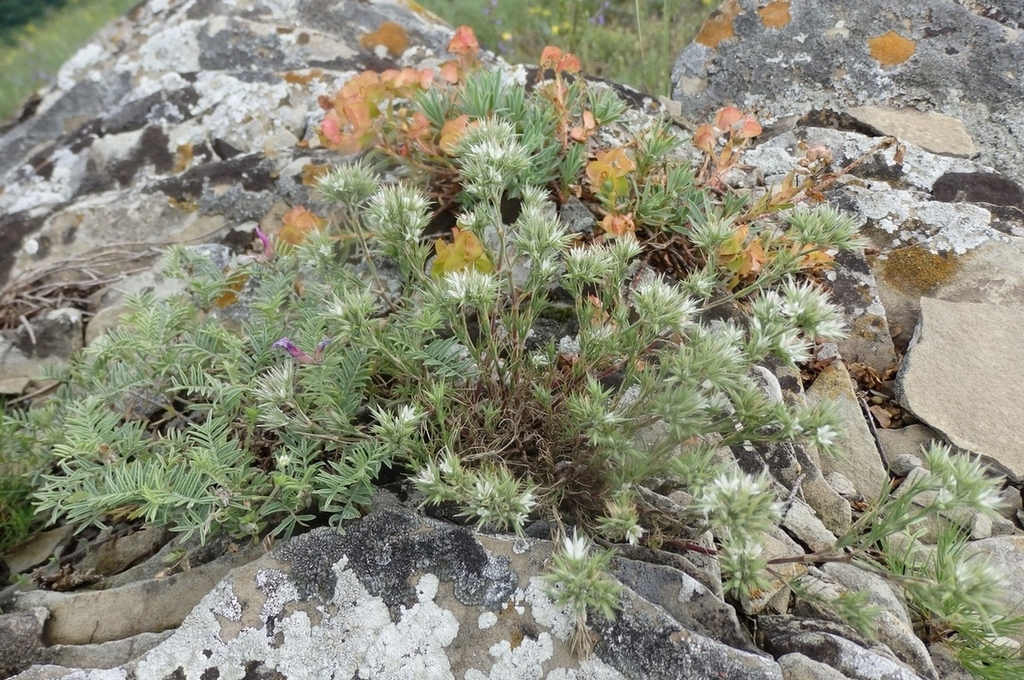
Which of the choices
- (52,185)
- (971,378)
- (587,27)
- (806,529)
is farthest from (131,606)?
(587,27)

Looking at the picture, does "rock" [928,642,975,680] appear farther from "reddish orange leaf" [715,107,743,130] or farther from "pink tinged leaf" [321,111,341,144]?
"pink tinged leaf" [321,111,341,144]

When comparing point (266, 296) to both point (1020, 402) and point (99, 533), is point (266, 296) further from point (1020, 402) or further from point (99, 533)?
point (1020, 402)

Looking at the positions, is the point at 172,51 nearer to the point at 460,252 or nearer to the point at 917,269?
the point at 460,252

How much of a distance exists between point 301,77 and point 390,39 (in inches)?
28.8

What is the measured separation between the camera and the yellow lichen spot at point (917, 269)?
291cm

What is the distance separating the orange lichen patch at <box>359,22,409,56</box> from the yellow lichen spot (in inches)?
130

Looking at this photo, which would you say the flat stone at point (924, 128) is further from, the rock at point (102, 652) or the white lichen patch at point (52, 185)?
the white lichen patch at point (52, 185)

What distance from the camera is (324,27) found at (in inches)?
191

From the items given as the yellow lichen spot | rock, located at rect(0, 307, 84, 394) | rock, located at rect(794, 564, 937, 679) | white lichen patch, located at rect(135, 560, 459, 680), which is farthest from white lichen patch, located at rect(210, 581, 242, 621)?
the yellow lichen spot

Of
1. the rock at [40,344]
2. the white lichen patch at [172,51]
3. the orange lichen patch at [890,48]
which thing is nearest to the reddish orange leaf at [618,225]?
the orange lichen patch at [890,48]

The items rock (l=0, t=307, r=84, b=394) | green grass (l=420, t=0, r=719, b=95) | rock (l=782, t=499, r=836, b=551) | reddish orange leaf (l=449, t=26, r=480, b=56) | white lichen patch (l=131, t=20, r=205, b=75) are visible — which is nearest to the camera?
rock (l=782, t=499, r=836, b=551)

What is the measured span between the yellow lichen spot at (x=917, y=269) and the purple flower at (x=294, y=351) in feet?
7.76

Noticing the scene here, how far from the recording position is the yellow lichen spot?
2910 mm

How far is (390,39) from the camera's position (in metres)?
4.73
